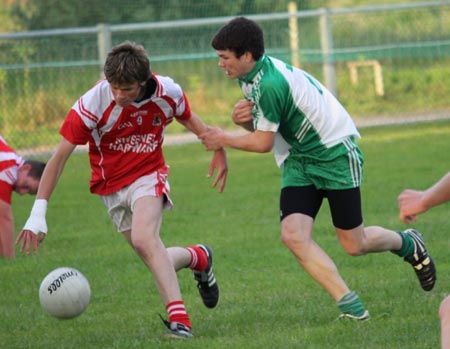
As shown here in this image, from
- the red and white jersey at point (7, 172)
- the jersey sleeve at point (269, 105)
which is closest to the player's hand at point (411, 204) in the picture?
the jersey sleeve at point (269, 105)

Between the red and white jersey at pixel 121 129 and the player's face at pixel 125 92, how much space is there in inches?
5.1

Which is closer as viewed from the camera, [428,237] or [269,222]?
[428,237]

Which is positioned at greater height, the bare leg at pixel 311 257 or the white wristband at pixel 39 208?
the white wristband at pixel 39 208

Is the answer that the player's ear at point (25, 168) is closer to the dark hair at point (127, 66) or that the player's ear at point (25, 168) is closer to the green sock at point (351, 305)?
the dark hair at point (127, 66)

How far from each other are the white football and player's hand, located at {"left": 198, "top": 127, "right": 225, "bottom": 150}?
3.51 feet

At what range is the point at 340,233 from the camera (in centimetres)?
640

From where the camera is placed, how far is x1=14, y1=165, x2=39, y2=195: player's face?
9.53 meters

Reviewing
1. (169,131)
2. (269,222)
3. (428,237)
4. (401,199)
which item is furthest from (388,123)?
(401,199)

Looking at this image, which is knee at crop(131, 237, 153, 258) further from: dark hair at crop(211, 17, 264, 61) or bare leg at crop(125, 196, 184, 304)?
dark hair at crop(211, 17, 264, 61)

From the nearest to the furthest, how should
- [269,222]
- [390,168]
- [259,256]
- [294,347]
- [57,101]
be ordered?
[294,347] → [259,256] → [269,222] → [390,168] → [57,101]

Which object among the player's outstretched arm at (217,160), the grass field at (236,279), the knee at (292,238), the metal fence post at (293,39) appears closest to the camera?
the grass field at (236,279)

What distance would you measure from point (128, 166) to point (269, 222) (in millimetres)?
4151

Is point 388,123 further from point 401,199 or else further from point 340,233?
point 401,199

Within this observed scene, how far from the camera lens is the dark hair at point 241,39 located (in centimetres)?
607
